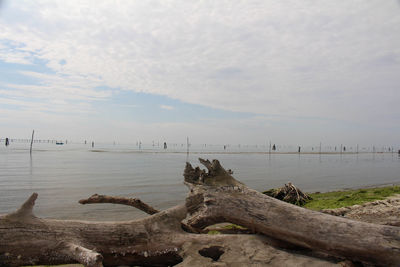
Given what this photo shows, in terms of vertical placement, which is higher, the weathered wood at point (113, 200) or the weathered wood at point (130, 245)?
the weathered wood at point (113, 200)

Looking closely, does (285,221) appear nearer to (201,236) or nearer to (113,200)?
(201,236)

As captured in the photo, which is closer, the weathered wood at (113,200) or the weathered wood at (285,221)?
the weathered wood at (285,221)

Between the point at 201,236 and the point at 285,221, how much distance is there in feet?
4.38

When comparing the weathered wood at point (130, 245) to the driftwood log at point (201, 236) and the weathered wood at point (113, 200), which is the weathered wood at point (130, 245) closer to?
the driftwood log at point (201, 236)

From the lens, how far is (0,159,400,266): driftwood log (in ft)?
12.1

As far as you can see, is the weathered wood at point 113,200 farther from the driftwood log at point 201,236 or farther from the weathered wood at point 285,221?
the weathered wood at point 285,221

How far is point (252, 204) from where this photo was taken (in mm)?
4504

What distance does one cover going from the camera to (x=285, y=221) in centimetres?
421

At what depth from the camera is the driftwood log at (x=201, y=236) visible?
3.69m

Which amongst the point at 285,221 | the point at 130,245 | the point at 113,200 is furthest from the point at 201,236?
the point at 113,200

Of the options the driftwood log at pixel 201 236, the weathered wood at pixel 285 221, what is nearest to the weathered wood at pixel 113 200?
the driftwood log at pixel 201 236

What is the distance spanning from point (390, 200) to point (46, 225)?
32.1 ft

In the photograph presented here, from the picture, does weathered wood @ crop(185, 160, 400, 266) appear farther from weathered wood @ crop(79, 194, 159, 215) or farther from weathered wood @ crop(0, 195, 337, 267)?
weathered wood @ crop(79, 194, 159, 215)

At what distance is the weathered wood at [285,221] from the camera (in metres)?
3.71
